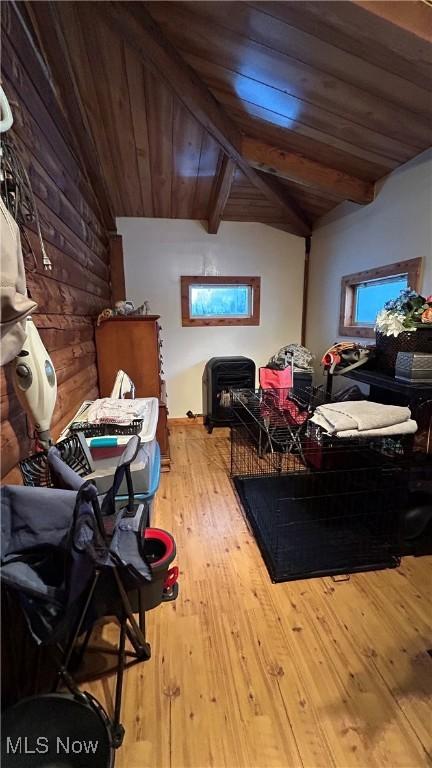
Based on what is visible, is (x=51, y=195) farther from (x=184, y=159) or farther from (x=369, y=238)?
(x=369, y=238)

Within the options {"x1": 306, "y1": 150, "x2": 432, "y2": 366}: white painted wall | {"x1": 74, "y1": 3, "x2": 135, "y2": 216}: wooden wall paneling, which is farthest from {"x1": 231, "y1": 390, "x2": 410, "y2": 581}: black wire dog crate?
{"x1": 74, "y1": 3, "x2": 135, "y2": 216}: wooden wall paneling

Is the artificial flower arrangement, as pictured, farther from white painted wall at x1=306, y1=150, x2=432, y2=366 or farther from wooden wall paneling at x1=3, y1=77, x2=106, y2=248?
wooden wall paneling at x1=3, y1=77, x2=106, y2=248

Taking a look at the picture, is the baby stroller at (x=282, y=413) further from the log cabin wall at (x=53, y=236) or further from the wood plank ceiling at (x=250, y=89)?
the wood plank ceiling at (x=250, y=89)

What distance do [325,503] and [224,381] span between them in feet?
5.97

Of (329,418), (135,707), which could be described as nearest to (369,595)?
(329,418)

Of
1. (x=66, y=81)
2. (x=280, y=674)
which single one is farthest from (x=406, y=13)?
(x=280, y=674)

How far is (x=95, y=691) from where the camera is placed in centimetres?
109

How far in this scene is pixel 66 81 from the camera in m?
1.62

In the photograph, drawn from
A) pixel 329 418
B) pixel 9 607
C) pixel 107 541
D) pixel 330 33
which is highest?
pixel 330 33

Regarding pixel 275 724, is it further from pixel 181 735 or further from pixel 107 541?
pixel 107 541

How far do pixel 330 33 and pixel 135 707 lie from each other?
2737mm

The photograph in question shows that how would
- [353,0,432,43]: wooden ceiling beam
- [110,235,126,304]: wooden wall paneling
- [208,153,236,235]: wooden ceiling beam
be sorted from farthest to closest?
[110,235,126,304]: wooden wall paneling, [208,153,236,235]: wooden ceiling beam, [353,0,432,43]: wooden ceiling beam

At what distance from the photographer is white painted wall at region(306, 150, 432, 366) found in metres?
A: 2.06

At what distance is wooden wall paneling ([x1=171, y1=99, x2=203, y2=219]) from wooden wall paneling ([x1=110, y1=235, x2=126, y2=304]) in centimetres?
70
